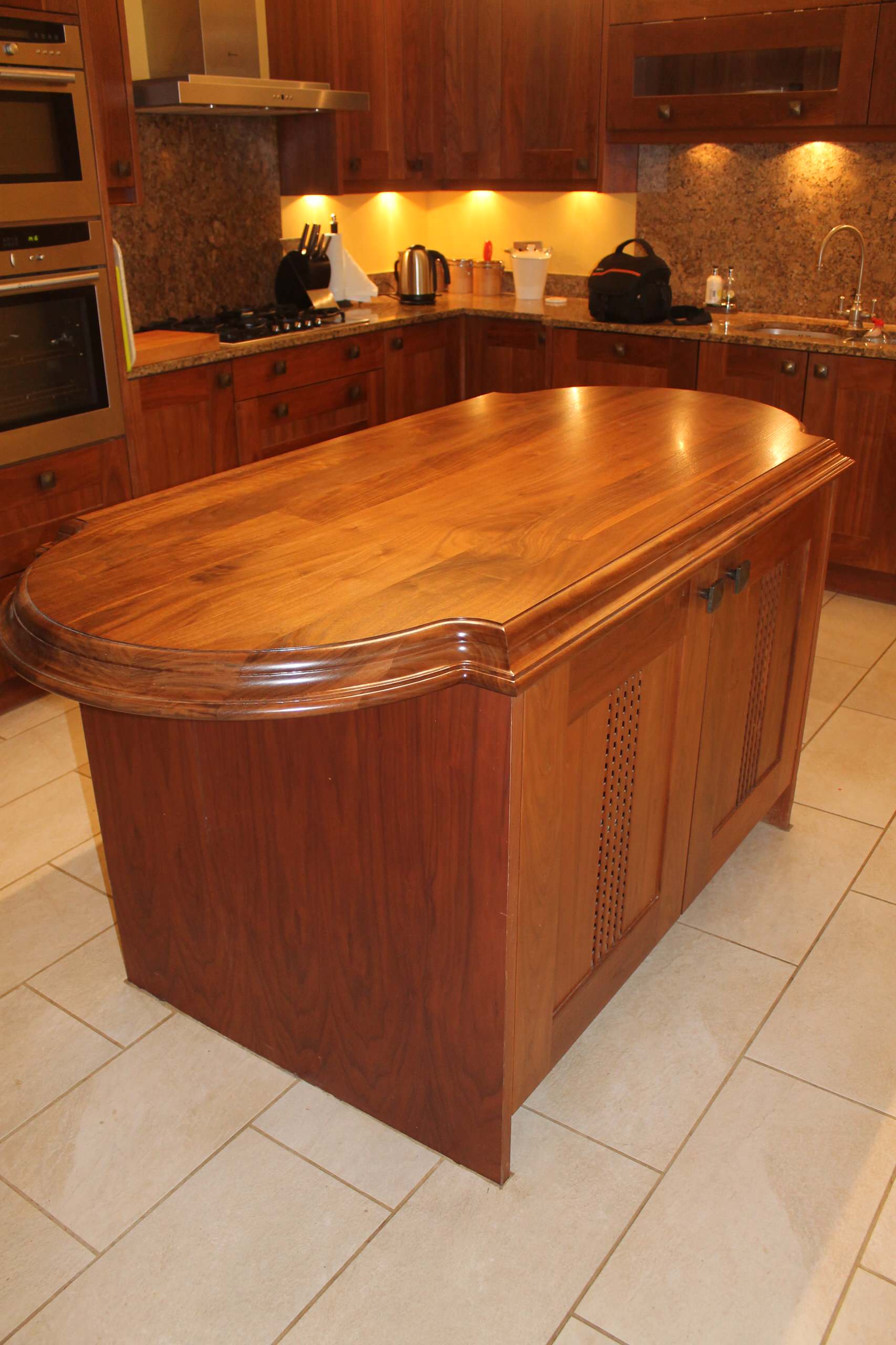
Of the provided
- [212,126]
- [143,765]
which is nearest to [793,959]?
[143,765]

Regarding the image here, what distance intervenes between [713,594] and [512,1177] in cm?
98

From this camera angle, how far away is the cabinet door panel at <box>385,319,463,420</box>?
4441 mm

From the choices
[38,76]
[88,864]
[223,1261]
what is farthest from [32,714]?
[223,1261]

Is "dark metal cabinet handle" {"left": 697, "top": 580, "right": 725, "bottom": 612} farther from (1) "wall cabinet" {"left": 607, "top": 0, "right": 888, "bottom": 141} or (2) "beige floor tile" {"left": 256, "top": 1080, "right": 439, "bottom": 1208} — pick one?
(1) "wall cabinet" {"left": 607, "top": 0, "right": 888, "bottom": 141}

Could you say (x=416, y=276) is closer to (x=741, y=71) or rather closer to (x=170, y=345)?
(x=170, y=345)

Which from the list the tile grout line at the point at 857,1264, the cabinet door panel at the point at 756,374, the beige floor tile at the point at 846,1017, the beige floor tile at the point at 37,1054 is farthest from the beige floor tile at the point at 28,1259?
the cabinet door panel at the point at 756,374

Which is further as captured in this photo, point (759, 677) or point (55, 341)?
point (55, 341)

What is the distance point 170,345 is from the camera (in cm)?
377

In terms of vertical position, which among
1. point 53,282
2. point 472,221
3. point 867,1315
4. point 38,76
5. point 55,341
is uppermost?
point 38,76

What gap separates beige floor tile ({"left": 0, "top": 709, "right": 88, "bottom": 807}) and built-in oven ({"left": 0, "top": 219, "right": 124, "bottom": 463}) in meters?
0.75

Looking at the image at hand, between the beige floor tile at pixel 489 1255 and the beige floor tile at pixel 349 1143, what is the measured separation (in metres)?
0.04

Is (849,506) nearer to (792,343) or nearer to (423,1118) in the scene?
(792,343)

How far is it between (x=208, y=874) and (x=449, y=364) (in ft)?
11.0

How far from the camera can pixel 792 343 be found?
3.81 metres
